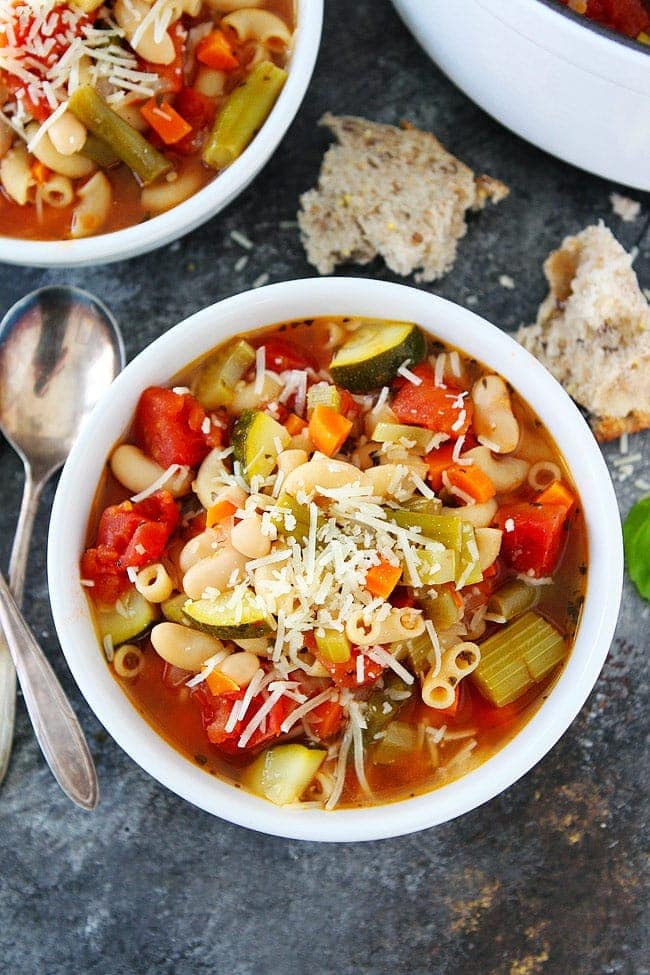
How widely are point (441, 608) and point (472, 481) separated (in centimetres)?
25

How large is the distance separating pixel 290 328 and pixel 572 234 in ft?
2.71

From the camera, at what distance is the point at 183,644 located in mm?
2006

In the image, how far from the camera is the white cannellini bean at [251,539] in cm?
189

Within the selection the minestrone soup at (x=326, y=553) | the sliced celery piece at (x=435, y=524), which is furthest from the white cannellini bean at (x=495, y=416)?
the sliced celery piece at (x=435, y=524)

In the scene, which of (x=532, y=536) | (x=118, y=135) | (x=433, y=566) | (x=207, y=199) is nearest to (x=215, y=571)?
(x=433, y=566)

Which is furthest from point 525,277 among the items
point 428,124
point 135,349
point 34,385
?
point 34,385

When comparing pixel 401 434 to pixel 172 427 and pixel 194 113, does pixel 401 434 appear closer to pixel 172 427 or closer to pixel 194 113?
pixel 172 427

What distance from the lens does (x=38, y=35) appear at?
2039 millimetres

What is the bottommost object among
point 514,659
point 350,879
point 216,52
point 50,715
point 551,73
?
point 350,879

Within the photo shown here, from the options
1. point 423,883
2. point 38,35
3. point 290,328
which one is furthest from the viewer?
point 423,883

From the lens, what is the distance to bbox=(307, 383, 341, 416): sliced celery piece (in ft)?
6.72

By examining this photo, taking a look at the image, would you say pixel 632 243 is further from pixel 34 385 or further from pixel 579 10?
pixel 34 385

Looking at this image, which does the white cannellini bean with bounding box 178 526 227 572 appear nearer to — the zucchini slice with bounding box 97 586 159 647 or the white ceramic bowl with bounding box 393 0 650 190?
the zucchini slice with bounding box 97 586 159 647

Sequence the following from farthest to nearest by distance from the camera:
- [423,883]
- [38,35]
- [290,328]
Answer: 1. [423,883]
2. [290,328]
3. [38,35]
